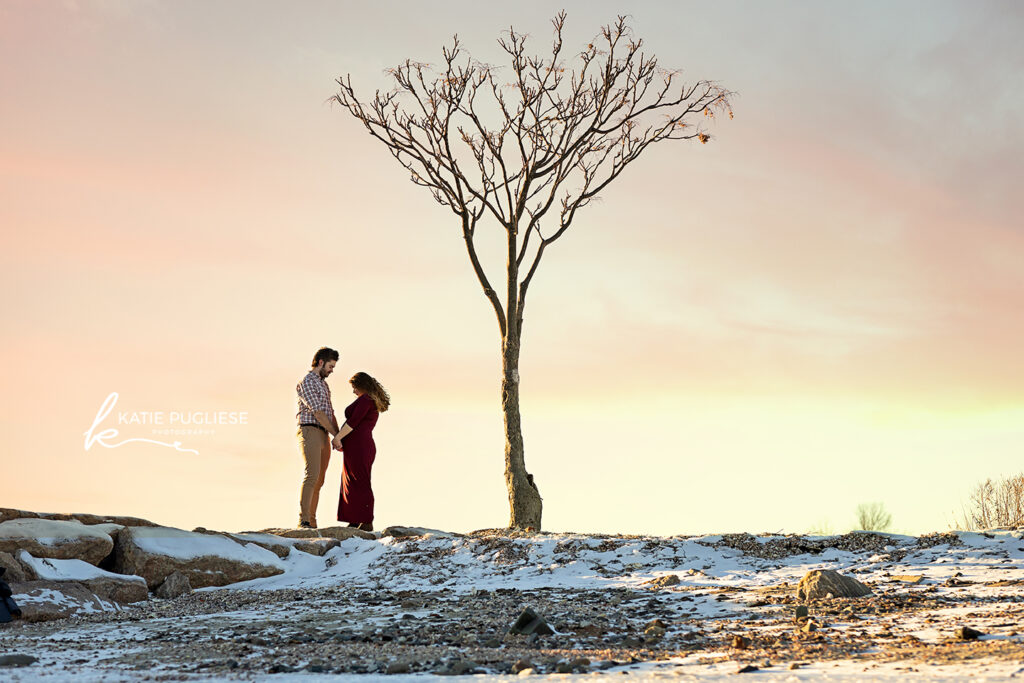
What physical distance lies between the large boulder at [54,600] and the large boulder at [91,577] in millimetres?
155

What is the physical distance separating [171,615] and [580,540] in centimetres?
410

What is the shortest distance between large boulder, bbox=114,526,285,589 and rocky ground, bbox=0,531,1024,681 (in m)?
0.21

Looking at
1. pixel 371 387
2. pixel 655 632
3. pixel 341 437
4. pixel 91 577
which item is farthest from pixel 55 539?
pixel 655 632

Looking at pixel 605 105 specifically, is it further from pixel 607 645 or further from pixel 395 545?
pixel 607 645

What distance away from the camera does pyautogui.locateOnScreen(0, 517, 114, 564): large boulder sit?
9.23 m

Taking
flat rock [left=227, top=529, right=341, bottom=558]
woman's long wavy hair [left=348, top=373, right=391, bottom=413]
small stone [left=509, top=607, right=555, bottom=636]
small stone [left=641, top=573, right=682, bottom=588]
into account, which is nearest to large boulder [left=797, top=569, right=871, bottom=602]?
small stone [left=641, top=573, right=682, bottom=588]

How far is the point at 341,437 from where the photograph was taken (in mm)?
13266

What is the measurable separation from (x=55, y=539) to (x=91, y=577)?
26.9 inches

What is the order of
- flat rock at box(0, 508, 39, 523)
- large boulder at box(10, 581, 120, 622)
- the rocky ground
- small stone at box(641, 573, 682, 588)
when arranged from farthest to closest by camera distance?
flat rock at box(0, 508, 39, 523), large boulder at box(10, 581, 120, 622), small stone at box(641, 573, 682, 588), the rocky ground

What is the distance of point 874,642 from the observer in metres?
5.07

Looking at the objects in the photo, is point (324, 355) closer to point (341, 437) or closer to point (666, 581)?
point (341, 437)

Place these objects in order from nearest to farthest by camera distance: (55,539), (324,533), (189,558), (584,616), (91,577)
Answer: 1. (584,616)
2. (91,577)
3. (55,539)
4. (189,558)
5. (324,533)

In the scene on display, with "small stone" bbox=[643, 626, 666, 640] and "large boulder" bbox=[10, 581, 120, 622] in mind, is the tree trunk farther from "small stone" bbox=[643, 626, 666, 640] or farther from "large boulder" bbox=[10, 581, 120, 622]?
"small stone" bbox=[643, 626, 666, 640]

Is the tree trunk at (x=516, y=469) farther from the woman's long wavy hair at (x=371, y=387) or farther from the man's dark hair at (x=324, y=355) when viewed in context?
the man's dark hair at (x=324, y=355)
